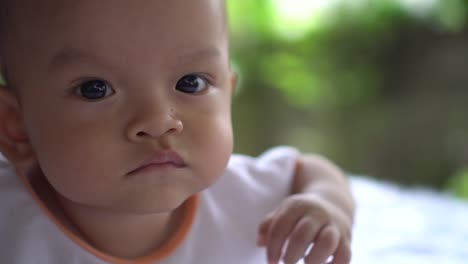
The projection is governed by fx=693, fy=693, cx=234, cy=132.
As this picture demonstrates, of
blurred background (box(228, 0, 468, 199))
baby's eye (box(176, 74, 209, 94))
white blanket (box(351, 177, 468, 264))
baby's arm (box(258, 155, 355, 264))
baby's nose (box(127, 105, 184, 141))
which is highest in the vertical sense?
baby's eye (box(176, 74, 209, 94))

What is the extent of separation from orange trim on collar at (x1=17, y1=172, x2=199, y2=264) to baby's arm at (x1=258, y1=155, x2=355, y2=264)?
0.09 m

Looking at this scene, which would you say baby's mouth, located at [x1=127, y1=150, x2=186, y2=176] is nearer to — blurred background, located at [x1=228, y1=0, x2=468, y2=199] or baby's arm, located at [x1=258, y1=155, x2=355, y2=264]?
baby's arm, located at [x1=258, y1=155, x2=355, y2=264]

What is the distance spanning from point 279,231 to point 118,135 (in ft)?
0.71

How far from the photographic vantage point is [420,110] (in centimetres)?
206

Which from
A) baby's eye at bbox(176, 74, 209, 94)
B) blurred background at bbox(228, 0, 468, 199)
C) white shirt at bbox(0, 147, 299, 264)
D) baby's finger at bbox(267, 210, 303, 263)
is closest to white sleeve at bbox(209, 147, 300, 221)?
white shirt at bbox(0, 147, 299, 264)

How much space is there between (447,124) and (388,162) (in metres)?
0.21

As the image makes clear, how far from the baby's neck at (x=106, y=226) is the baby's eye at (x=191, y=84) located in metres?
0.15

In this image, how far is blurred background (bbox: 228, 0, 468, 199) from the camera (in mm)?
1980

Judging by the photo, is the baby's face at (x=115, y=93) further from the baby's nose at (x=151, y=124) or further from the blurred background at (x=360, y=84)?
the blurred background at (x=360, y=84)

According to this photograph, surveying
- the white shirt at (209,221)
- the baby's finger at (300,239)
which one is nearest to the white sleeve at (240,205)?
the white shirt at (209,221)

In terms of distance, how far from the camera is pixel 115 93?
629 millimetres

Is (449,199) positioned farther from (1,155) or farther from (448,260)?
(1,155)

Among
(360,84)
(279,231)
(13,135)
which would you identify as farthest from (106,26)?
(360,84)

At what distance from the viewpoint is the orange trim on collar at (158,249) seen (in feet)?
2.32
